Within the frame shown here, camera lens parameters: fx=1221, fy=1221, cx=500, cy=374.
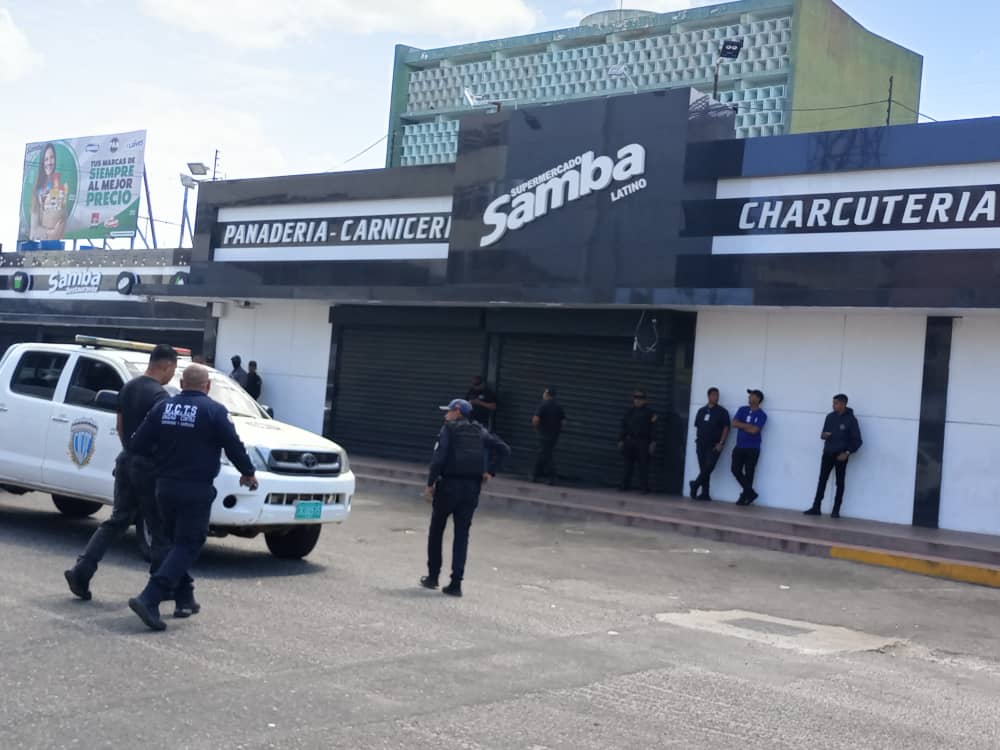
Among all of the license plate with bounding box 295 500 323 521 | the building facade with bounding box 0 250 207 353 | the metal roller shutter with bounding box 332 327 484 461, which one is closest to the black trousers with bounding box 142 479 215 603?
the license plate with bounding box 295 500 323 521

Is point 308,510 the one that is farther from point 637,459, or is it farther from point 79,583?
point 637,459

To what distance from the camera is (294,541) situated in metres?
11.3

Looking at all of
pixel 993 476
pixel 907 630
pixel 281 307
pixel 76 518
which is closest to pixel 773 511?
pixel 993 476

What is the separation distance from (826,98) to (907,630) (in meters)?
33.4

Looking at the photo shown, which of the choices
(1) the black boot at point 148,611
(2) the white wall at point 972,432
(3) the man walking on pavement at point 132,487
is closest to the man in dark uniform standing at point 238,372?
(2) the white wall at point 972,432

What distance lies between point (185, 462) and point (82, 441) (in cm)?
361

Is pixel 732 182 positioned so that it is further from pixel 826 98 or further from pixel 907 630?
pixel 826 98

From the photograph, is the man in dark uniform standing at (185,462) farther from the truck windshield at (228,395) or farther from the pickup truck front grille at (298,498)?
the truck windshield at (228,395)

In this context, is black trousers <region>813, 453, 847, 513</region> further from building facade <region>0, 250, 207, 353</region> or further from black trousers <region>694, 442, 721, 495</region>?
building facade <region>0, 250, 207, 353</region>

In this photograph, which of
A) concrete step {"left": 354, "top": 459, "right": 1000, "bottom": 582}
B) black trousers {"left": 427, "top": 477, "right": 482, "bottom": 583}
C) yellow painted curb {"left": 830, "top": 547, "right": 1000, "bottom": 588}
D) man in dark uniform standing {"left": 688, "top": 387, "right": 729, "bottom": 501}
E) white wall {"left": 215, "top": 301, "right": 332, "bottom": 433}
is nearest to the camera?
black trousers {"left": 427, "top": 477, "right": 482, "bottom": 583}

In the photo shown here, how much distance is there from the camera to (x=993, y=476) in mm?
16031

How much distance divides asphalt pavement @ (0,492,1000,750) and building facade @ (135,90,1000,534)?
14.2ft

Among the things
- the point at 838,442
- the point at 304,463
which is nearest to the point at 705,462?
the point at 838,442

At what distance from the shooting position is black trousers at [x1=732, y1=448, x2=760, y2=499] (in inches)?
703
